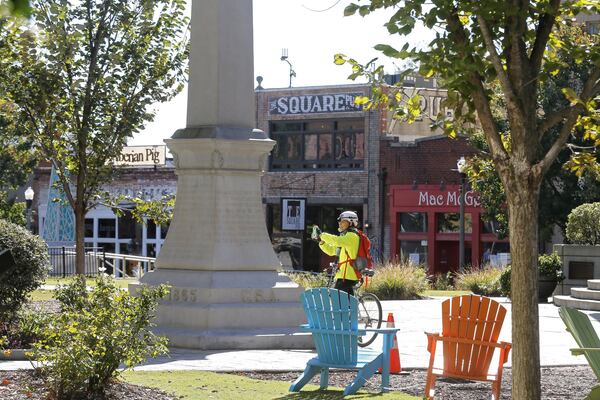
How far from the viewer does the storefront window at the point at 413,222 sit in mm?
46938

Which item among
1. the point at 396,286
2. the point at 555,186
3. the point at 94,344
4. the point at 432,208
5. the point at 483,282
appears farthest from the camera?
the point at 432,208

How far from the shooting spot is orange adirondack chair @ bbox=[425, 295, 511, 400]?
31.0ft

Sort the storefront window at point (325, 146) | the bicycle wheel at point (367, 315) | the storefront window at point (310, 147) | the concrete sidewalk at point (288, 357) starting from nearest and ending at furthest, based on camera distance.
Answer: the concrete sidewalk at point (288, 357), the bicycle wheel at point (367, 315), the storefront window at point (325, 146), the storefront window at point (310, 147)

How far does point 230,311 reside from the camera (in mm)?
14625

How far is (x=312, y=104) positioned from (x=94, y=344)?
41905mm

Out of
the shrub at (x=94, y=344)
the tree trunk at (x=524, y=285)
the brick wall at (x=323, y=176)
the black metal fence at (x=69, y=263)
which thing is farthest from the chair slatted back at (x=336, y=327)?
the brick wall at (x=323, y=176)

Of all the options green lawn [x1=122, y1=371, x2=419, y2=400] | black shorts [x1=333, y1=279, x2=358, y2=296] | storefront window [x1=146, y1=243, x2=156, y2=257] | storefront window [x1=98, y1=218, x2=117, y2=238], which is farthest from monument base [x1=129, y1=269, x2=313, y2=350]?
storefront window [x1=98, y1=218, x2=117, y2=238]

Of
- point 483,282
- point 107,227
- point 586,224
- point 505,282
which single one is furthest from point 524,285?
point 107,227

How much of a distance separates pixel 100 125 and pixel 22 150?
1386mm

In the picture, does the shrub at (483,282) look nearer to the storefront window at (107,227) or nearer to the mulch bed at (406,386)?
the mulch bed at (406,386)

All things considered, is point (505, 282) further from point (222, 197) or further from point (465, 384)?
point (465, 384)

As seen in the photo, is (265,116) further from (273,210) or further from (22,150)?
(22,150)

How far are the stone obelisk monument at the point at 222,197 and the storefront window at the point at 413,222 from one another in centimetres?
3175

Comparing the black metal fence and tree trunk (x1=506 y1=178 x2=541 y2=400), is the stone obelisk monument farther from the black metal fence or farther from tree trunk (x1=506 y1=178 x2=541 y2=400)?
the black metal fence
